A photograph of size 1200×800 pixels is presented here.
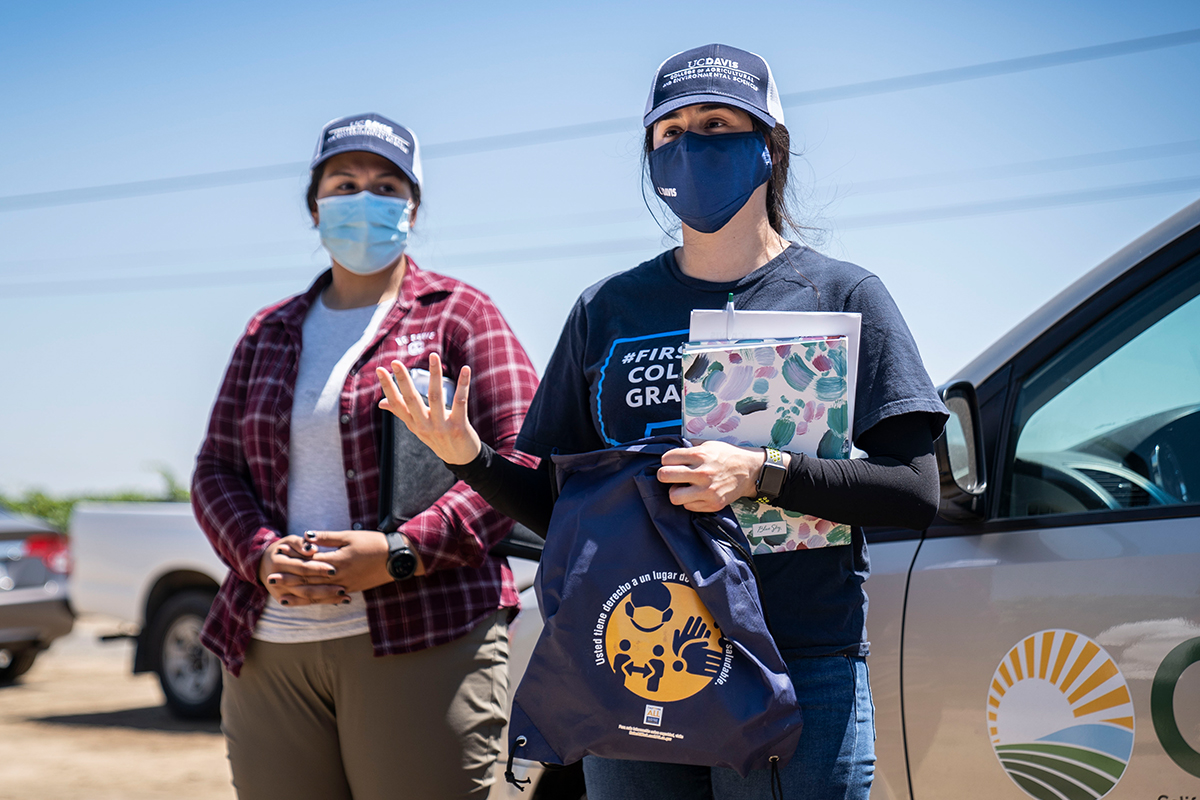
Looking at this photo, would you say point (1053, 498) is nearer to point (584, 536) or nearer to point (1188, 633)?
point (1188, 633)

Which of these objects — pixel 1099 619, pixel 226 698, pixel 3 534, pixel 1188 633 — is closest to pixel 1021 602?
pixel 1099 619

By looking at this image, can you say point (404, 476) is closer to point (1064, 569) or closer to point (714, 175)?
point (714, 175)

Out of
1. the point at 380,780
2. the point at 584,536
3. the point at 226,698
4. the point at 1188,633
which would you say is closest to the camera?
the point at 584,536

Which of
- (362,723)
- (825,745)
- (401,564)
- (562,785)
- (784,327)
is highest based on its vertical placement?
(784,327)

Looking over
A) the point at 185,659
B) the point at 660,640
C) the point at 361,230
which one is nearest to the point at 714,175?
the point at 660,640

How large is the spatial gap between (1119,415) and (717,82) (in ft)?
4.06

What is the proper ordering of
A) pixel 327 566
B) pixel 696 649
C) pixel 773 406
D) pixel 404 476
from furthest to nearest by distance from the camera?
pixel 404 476 → pixel 327 566 → pixel 773 406 → pixel 696 649

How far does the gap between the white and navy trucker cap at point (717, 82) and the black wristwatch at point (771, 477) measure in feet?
2.22

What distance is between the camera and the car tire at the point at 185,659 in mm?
7273

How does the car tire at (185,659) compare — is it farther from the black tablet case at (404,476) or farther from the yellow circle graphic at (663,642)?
the yellow circle graphic at (663,642)

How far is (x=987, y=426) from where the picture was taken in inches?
97.3

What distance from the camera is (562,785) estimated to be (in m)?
2.65

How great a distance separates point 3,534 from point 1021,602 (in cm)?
846

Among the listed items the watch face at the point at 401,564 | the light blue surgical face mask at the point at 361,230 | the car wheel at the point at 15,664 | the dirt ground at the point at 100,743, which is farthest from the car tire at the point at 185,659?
the watch face at the point at 401,564
